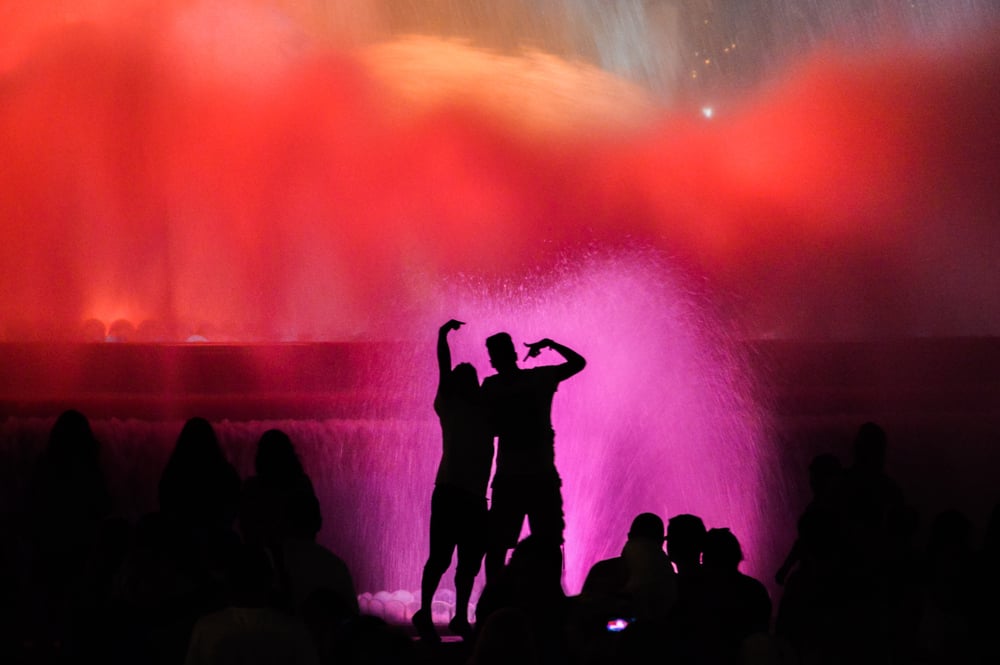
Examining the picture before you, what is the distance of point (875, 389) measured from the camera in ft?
33.8

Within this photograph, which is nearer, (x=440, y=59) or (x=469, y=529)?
(x=469, y=529)

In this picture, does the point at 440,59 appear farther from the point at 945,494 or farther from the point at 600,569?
the point at 600,569

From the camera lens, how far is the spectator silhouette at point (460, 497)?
21.1ft

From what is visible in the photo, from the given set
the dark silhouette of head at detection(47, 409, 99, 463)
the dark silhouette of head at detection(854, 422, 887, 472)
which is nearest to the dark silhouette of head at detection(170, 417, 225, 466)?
the dark silhouette of head at detection(47, 409, 99, 463)

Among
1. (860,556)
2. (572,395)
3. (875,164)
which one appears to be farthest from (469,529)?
(875,164)

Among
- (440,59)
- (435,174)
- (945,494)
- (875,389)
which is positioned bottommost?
(945,494)

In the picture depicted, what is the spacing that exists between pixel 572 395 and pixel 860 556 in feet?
13.5

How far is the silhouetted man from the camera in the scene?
Result: 650cm

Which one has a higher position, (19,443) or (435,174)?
(435,174)

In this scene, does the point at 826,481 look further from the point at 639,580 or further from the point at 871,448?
the point at 639,580

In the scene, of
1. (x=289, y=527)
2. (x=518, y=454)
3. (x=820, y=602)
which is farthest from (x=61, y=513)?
(x=820, y=602)

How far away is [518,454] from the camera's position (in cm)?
652

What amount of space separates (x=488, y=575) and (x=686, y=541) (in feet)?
3.99

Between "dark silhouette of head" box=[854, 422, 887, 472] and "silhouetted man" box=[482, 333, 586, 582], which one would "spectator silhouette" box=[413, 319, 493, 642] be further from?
"dark silhouette of head" box=[854, 422, 887, 472]
